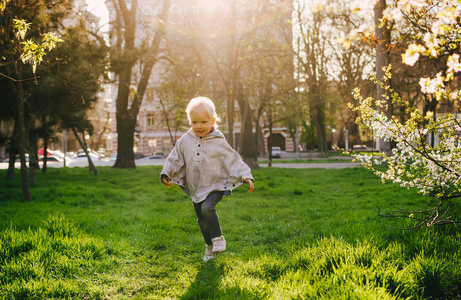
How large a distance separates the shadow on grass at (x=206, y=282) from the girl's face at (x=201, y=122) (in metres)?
1.50

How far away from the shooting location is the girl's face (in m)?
4.58

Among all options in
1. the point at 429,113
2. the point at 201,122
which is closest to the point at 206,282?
the point at 201,122

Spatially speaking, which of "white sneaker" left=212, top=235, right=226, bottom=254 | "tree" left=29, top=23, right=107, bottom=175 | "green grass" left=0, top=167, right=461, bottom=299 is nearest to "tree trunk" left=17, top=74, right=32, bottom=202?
"green grass" left=0, top=167, right=461, bottom=299

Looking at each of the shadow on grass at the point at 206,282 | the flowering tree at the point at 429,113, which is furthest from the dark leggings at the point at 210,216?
the flowering tree at the point at 429,113

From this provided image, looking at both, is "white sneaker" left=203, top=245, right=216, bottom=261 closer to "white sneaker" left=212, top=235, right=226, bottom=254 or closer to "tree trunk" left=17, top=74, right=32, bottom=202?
"white sneaker" left=212, top=235, right=226, bottom=254

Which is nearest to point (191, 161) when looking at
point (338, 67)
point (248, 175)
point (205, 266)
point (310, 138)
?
point (248, 175)

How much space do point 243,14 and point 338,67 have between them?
18583 millimetres

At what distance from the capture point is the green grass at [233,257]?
333 cm

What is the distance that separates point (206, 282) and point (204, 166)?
1360 millimetres

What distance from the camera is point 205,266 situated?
439cm

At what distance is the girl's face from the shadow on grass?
1.50m

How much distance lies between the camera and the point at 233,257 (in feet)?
15.4

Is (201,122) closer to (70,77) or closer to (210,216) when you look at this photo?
(210,216)

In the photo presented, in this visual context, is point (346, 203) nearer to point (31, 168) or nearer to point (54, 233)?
point (54, 233)
